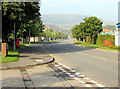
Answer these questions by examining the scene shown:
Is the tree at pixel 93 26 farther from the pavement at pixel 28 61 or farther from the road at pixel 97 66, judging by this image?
the pavement at pixel 28 61

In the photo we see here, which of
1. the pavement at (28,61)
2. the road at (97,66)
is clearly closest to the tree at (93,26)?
the road at (97,66)

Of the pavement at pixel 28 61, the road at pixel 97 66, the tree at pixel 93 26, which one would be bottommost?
the road at pixel 97 66

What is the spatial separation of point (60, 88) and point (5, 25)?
20.1 metres

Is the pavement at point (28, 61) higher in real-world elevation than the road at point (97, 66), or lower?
higher

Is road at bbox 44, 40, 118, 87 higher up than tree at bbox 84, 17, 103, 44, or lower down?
lower down

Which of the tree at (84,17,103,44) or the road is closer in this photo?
the road

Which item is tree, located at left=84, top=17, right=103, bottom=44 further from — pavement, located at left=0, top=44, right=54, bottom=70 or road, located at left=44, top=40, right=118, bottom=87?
pavement, located at left=0, top=44, right=54, bottom=70

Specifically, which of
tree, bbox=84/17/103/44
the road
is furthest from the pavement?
tree, bbox=84/17/103/44

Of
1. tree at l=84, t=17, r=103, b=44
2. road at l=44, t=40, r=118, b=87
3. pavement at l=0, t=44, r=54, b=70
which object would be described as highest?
tree at l=84, t=17, r=103, b=44

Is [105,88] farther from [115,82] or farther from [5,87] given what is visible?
[5,87]

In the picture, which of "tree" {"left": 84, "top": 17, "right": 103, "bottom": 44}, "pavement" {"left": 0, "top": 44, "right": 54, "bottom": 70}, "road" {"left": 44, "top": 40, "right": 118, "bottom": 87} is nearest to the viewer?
"road" {"left": 44, "top": 40, "right": 118, "bottom": 87}

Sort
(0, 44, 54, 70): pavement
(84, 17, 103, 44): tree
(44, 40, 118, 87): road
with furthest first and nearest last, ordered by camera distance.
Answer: (84, 17, 103, 44): tree, (0, 44, 54, 70): pavement, (44, 40, 118, 87): road

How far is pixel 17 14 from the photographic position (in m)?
23.8

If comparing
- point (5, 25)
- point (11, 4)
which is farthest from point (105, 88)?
point (5, 25)
